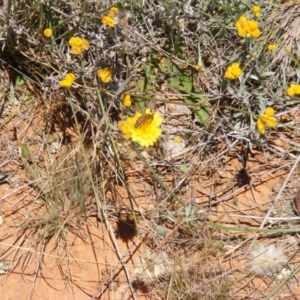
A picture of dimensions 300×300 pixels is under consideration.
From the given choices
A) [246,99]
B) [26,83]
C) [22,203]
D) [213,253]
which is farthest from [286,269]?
[26,83]

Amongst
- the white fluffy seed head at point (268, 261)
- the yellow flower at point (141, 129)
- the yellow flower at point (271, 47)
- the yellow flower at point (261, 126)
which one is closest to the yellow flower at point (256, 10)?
the yellow flower at point (271, 47)

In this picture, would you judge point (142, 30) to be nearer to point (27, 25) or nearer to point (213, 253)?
point (27, 25)

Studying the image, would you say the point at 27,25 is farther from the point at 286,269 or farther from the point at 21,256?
the point at 286,269

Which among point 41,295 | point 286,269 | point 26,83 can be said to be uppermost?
point 26,83

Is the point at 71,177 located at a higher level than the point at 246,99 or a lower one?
lower

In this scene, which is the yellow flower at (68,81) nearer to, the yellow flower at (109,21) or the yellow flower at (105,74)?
the yellow flower at (105,74)

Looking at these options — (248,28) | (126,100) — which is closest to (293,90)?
(248,28)

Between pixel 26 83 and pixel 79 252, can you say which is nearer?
pixel 79 252
